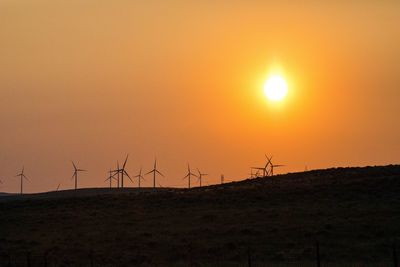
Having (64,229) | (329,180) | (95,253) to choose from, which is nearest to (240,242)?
(95,253)

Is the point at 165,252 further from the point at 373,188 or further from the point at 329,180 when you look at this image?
the point at 329,180

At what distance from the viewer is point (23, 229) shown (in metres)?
74.2

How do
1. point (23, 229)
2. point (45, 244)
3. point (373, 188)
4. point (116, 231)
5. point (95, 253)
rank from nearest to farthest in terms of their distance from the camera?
point (95, 253), point (45, 244), point (116, 231), point (23, 229), point (373, 188)

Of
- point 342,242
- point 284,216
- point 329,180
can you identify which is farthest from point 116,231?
point 329,180

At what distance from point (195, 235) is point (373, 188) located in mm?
27966

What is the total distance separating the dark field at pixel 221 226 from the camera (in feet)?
161

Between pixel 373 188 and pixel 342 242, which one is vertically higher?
pixel 373 188

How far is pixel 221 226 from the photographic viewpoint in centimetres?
6719

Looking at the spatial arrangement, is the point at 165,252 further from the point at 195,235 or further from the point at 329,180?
the point at 329,180

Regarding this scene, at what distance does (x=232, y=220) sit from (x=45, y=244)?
54.6 ft

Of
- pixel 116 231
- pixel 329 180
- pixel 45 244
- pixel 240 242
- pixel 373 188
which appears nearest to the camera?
pixel 240 242

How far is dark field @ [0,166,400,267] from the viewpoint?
161 ft

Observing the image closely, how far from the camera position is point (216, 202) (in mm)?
87375

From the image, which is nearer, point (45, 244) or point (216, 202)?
point (45, 244)
